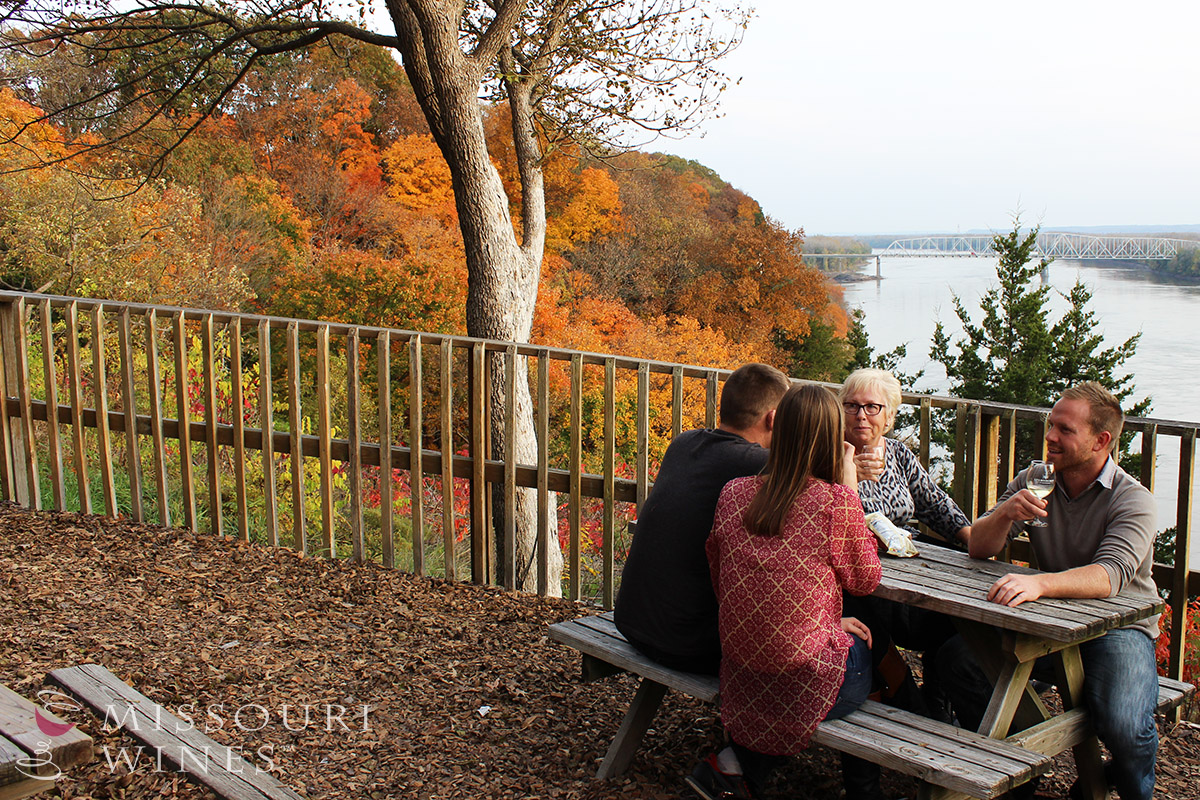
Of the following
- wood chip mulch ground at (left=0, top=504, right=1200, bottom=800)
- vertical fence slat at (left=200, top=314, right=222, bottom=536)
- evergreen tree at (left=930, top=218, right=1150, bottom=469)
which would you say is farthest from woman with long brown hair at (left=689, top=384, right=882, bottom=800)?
evergreen tree at (left=930, top=218, right=1150, bottom=469)

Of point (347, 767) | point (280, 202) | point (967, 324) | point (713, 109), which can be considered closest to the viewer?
point (347, 767)

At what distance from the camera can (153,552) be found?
18.3ft

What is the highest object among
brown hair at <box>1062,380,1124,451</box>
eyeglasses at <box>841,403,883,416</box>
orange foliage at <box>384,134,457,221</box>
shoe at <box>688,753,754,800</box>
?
orange foliage at <box>384,134,457,221</box>

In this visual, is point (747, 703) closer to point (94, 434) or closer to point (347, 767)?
point (347, 767)

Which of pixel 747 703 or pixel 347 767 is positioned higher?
pixel 747 703

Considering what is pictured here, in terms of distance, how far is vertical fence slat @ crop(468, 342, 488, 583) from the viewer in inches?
210

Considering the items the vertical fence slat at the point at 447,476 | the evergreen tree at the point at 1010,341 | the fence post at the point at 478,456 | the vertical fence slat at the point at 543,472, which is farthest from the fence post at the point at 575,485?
the evergreen tree at the point at 1010,341

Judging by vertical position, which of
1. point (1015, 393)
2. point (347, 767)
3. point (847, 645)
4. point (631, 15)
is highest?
point (631, 15)

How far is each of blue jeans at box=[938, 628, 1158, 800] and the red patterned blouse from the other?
0.86 metres

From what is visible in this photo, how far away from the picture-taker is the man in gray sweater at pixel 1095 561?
9.79 feet

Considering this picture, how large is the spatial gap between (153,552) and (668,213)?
158 feet

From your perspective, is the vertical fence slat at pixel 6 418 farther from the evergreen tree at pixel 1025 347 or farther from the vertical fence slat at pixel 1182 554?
the evergreen tree at pixel 1025 347

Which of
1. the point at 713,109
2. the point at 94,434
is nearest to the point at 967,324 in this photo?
the point at 713,109

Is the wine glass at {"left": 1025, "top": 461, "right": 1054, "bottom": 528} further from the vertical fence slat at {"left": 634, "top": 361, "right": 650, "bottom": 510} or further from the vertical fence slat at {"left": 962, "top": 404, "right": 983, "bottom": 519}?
the vertical fence slat at {"left": 634, "top": 361, "right": 650, "bottom": 510}
